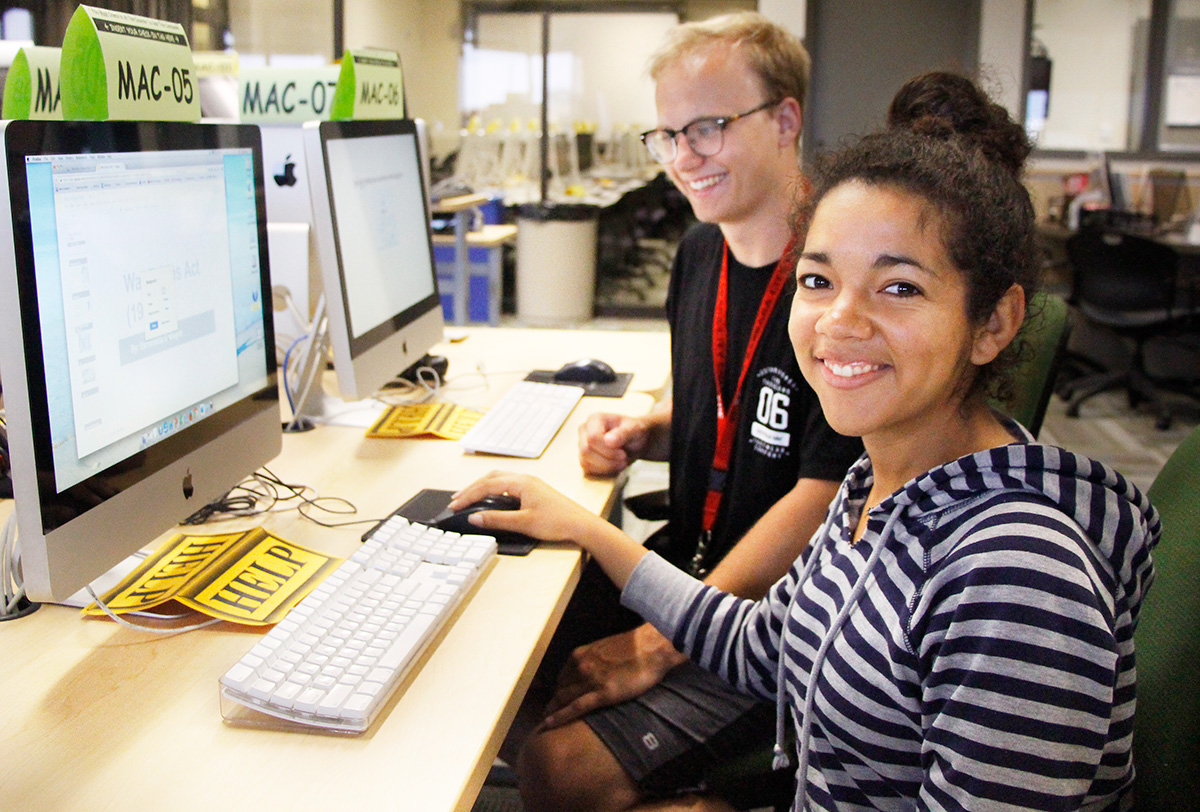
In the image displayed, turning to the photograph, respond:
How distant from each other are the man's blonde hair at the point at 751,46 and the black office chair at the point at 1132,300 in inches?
137

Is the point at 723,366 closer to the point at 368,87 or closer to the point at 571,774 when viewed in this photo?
the point at 571,774

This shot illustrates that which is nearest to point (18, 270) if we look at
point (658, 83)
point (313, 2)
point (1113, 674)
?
point (1113, 674)

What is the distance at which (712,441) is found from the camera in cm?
164

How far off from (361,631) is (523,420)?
819 mm

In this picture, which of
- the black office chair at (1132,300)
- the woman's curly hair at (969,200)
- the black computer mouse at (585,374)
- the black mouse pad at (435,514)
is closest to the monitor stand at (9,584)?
the black mouse pad at (435,514)

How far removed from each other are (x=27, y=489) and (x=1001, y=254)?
899 millimetres

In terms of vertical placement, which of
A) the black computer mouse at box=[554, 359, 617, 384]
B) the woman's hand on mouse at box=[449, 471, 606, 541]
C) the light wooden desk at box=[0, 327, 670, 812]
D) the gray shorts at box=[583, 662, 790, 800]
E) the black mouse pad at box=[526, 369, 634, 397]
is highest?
the black computer mouse at box=[554, 359, 617, 384]

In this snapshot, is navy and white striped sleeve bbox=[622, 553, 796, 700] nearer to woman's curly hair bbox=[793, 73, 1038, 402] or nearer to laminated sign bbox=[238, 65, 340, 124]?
woman's curly hair bbox=[793, 73, 1038, 402]

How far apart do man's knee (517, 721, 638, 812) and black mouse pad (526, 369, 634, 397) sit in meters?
0.82

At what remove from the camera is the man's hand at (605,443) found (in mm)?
1509

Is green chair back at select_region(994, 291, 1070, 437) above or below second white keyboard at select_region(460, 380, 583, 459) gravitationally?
above

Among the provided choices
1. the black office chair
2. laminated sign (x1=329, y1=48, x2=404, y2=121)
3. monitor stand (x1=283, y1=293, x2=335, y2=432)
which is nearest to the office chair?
monitor stand (x1=283, y1=293, x2=335, y2=432)

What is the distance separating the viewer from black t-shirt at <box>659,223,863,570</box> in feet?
4.75

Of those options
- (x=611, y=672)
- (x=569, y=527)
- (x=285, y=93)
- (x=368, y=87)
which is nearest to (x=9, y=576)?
(x=569, y=527)
